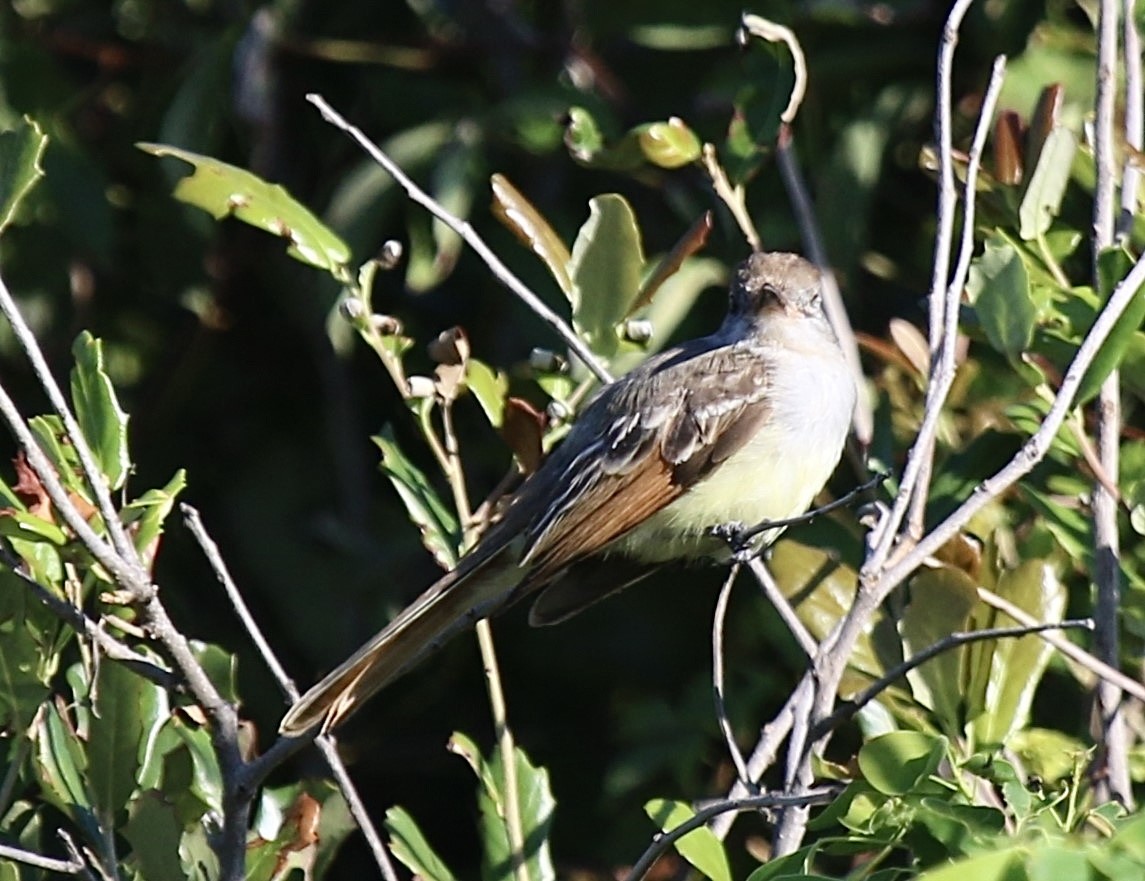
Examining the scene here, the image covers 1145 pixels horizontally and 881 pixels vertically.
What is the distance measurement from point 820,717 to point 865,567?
274mm

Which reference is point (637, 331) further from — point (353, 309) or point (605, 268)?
point (353, 309)

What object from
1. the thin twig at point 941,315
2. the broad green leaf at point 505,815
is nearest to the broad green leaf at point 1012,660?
the thin twig at point 941,315

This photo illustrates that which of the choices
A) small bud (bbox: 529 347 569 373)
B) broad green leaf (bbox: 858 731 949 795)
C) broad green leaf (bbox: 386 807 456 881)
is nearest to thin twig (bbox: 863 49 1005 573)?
broad green leaf (bbox: 858 731 949 795)

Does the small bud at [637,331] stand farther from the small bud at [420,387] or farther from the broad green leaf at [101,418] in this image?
the broad green leaf at [101,418]

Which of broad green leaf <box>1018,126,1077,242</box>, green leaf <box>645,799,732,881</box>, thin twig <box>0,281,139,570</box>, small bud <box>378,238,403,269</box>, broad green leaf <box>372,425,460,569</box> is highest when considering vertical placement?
thin twig <box>0,281,139,570</box>

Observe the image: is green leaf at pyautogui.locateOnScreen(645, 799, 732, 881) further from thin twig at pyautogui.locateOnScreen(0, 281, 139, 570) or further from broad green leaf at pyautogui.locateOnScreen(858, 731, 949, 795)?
thin twig at pyautogui.locateOnScreen(0, 281, 139, 570)

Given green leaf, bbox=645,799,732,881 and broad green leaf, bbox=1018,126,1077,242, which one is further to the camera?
broad green leaf, bbox=1018,126,1077,242

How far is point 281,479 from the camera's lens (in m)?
5.42

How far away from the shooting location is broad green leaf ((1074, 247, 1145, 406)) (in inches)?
131

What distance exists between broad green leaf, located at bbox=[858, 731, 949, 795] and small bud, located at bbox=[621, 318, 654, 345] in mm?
1373

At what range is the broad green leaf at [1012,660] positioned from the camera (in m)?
3.30

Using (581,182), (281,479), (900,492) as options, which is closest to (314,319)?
(281,479)

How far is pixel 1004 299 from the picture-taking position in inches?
141

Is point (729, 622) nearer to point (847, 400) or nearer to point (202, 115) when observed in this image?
point (847, 400)
